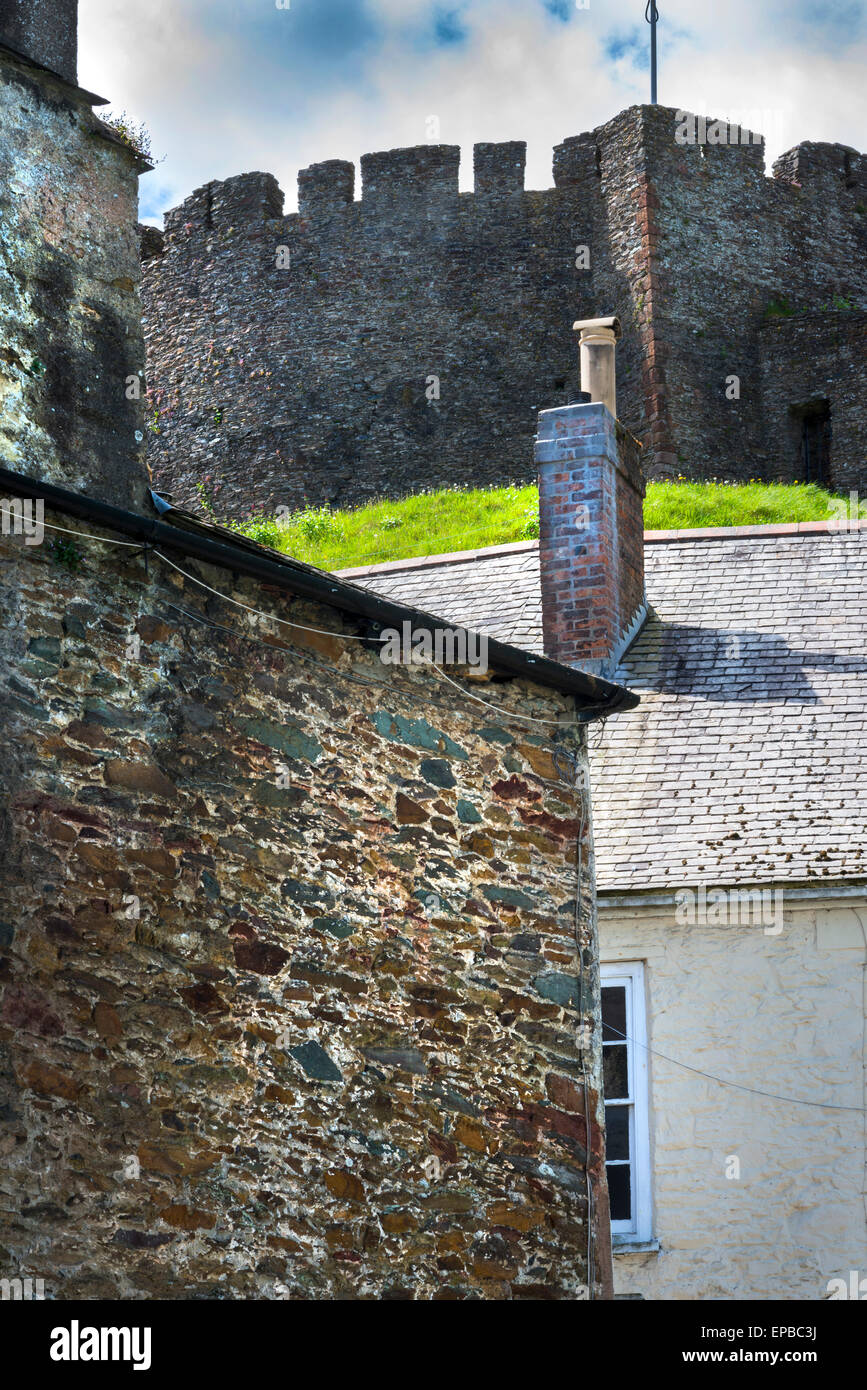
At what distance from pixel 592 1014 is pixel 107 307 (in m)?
3.95

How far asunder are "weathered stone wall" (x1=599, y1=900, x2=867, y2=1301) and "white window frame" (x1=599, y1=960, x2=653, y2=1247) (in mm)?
48

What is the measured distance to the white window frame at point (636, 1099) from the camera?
1093 cm

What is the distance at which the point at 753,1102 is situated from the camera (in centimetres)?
1099

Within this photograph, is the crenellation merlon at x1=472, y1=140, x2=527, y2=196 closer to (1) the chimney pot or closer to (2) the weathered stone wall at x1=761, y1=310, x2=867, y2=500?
(2) the weathered stone wall at x1=761, y1=310, x2=867, y2=500

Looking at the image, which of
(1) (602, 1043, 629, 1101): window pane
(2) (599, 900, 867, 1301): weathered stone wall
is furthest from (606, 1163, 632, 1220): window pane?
(1) (602, 1043, 629, 1101): window pane

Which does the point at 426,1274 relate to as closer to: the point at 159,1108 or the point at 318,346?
the point at 159,1108

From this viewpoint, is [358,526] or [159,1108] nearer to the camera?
[159,1108]

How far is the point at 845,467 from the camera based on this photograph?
95.3 feet

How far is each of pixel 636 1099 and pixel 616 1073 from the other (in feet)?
0.76

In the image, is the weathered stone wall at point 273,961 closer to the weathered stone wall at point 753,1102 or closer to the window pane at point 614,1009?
the weathered stone wall at point 753,1102

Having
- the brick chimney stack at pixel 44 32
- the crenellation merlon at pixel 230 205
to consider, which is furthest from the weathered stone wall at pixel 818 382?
the brick chimney stack at pixel 44 32

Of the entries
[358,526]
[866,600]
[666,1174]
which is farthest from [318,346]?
[666,1174]

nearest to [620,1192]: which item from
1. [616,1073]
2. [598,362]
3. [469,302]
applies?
[616,1073]

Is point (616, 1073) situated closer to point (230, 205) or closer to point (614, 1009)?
point (614, 1009)
